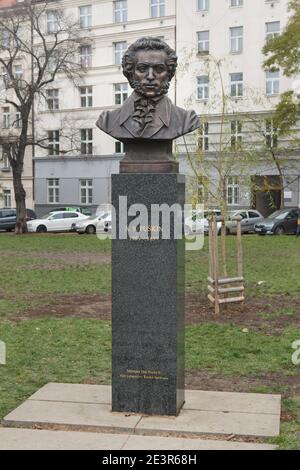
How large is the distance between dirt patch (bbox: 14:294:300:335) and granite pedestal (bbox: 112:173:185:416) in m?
4.20

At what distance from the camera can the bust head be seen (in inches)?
242

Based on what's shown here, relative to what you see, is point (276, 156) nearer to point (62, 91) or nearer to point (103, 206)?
point (103, 206)

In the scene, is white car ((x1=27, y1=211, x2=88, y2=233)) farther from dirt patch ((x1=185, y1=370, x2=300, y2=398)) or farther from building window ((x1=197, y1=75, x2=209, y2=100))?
dirt patch ((x1=185, y1=370, x2=300, y2=398))

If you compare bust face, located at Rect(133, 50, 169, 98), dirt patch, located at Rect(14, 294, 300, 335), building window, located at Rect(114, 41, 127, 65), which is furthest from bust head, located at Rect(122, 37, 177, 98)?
building window, located at Rect(114, 41, 127, 65)

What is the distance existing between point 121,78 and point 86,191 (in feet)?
26.5

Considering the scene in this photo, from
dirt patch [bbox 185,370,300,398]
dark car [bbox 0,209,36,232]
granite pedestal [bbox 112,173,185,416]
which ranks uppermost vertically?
granite pedestal [bbox 112,173,185,416]

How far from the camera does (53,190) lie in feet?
165

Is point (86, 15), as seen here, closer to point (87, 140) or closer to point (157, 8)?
point (157, 8)

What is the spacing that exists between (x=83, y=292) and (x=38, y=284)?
1.59 m

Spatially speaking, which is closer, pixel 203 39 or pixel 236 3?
pixel 236 3

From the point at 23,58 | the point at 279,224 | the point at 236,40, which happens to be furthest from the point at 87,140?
the point at 279,224

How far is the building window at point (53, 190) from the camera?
50188 millimetres

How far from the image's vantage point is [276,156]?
122 feet

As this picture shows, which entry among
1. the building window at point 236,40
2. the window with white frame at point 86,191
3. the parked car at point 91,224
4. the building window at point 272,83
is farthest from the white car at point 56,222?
the building window at point 236,40
